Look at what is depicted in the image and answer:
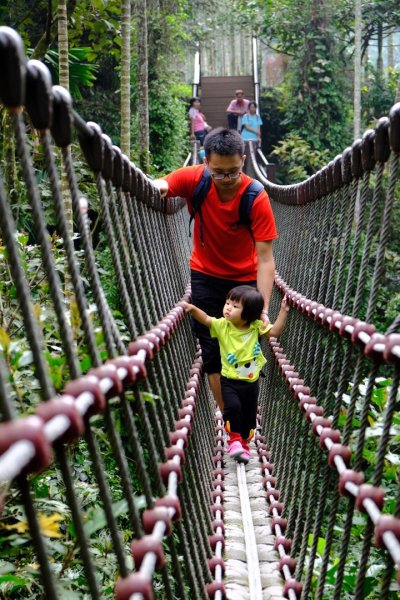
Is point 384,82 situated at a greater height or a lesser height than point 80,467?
greater

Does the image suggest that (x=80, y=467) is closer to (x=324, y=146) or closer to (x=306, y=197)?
(x=306, y=197)

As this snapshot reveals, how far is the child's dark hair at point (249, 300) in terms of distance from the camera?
304 cm

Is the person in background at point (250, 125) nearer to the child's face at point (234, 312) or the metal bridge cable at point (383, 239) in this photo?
the child's face at point (234, 312)

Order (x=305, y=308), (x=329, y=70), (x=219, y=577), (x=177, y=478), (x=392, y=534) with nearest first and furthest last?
(x=392, y=534) < (x=177, y=478) < (x=219, y=577) < (x=305, y=308) < (x=329, y=70)

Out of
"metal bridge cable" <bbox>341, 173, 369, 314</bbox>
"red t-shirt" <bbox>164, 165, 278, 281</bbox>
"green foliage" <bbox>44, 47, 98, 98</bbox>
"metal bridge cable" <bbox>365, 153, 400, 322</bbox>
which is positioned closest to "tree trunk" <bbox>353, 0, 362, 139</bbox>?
"green foliage" <bbox>44, 47, 98, 98</bbox>

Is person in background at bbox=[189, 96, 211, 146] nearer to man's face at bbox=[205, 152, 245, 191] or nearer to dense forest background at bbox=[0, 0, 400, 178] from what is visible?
dense forest background at bbox=[0, 0, 400, 178]

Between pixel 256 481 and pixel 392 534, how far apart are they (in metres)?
1.91

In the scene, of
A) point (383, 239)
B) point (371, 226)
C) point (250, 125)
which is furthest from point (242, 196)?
point (250, 125)

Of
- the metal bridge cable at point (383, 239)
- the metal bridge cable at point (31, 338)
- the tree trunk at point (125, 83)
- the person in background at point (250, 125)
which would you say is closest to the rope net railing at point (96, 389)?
the metal bridge cable at point (31, 338)

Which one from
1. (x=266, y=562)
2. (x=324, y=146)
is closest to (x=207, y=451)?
(x=266, y=562)

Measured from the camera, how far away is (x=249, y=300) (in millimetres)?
3041

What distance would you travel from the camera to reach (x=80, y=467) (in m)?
3.13

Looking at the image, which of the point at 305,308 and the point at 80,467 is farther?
the point at 80,467

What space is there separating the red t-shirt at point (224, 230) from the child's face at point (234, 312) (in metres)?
0.21
